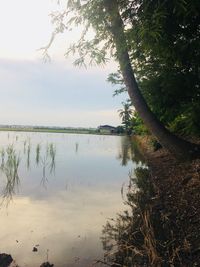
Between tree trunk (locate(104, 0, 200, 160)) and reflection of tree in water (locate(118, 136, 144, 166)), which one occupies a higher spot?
tree trunk (locate(104, 0, 200, 160))

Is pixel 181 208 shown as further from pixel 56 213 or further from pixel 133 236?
pixel 56 213

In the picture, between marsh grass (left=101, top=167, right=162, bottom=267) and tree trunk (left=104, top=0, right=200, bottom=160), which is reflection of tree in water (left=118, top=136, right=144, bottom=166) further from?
marsh grass (left=101, top=167, right=162, bottom=267)

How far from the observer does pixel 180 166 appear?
1398 cm

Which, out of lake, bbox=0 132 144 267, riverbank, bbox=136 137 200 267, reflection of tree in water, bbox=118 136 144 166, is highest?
riverbank, bbox=136 137 200 267

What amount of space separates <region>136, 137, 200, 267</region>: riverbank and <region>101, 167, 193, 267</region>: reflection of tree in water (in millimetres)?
20

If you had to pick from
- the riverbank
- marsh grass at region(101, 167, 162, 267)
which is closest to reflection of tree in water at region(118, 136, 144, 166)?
the riverbank

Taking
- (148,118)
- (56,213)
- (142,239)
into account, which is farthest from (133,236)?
(148,118)

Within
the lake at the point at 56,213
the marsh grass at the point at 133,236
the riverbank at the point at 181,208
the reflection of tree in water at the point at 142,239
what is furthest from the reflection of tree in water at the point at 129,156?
the reflection of tree in water at the point at 142,239

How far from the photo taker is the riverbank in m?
6.12

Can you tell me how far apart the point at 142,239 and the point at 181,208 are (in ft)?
7.15

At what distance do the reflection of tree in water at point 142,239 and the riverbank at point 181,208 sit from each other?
20mm

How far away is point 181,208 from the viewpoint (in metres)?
8.91

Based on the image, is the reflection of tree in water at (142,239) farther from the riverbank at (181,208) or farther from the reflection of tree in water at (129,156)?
the reflection of tree in water at (129,156)

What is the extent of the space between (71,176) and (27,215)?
24.3ft
